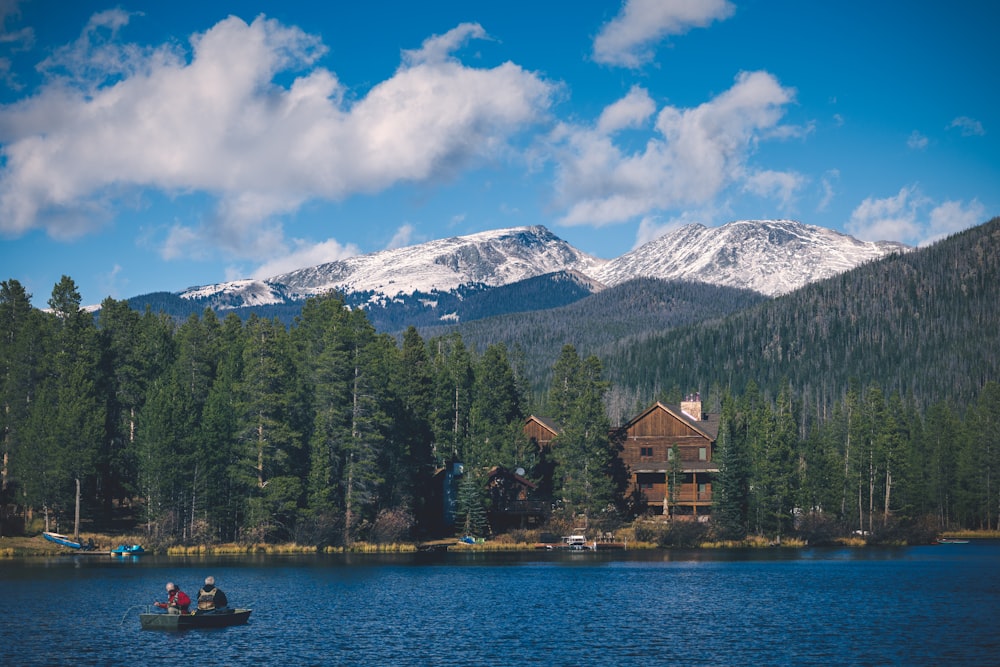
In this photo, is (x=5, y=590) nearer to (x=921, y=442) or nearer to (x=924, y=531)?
(x=924, y=531)

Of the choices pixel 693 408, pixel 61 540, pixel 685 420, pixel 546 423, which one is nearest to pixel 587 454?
pixel 685 420

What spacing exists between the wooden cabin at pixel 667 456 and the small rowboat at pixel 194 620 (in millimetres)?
68512

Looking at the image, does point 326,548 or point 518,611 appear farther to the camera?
point 326,548

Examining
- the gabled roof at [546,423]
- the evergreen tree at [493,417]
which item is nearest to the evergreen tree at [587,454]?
the evergreen tree at [493,417]

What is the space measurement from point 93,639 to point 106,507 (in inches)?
2212

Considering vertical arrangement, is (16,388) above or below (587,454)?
above

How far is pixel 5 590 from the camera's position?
58.0 metres

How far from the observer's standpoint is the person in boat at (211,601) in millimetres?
46875

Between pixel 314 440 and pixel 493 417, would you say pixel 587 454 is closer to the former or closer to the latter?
pixel 493 417

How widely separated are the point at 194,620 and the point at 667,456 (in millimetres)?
73362

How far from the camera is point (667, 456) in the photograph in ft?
371

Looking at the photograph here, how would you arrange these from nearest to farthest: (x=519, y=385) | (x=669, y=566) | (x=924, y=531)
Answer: (x=669, y=566) → (x=924, y=531) → (x=519, y=385)

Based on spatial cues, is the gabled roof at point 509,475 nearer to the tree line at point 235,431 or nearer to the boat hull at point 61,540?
the tree line at point 235,431

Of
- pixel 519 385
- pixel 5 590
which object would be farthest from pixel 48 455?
pixel 519 385
